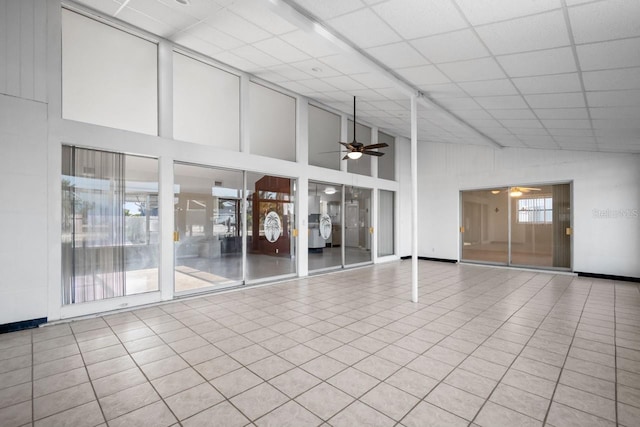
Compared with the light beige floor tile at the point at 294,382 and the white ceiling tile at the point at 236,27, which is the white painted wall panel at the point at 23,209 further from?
the light beige floor tile at the point at 294,382

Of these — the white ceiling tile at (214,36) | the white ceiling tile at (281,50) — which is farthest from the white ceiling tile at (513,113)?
the white ceiling tile at (214,36)

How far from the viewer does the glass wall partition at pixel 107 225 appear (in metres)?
4.32

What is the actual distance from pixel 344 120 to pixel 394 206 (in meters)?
3.54

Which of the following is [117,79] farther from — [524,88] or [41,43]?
[524,88]

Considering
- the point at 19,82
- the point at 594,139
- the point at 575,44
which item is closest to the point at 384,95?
the point at 575,44

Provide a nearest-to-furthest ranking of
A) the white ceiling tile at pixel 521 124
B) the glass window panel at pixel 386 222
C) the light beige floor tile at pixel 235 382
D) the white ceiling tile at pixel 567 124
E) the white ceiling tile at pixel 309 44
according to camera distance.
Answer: the light beige floor tile at pixel 235 382 → the white ceiling tile at pixel 309 44 → the white ceiling tile at pixel 567 124 → the white ceiling tile at pixel 521 124 → the glass window panel at pixel 386 222

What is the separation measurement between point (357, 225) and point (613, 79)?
245 inches

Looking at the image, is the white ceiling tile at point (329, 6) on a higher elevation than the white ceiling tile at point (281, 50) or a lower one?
lower

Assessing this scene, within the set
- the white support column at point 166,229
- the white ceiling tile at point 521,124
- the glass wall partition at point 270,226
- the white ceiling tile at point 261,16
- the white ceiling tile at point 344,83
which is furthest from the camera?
the glass wall partition at point 270,226

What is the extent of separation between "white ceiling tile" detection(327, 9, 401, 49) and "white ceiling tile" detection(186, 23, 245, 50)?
1772 mm

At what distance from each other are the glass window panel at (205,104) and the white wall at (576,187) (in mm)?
7066

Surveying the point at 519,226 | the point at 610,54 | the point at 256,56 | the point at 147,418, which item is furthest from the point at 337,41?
the point at 519,226

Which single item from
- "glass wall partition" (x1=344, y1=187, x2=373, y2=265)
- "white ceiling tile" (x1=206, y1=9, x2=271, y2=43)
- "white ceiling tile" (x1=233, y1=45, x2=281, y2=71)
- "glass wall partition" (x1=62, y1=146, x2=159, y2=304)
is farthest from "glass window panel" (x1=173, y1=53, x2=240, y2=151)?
"glass wall partition" (x1=344, y1=187, x2=373, y2=265)

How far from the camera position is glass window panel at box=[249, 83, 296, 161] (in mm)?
6492
